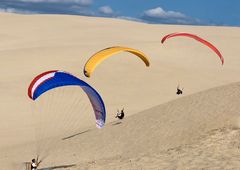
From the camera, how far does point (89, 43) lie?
52500mm

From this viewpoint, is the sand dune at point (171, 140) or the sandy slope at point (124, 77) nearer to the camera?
the sand dune at point (171, 140)

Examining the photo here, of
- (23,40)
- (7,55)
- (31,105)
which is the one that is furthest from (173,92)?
(23,40)

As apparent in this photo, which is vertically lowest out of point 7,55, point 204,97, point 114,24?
point 204,97

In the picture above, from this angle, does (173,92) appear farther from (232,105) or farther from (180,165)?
(180,165)

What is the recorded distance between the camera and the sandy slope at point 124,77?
1936cm

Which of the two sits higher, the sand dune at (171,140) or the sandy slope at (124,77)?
the sandy slope at (124,77)

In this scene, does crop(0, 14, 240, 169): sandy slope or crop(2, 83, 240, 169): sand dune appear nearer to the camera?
crop(2, 83, 240, 169): sand dune

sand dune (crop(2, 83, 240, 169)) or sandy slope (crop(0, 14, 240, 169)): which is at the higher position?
sandy slope (crop(0, 14, 240, 169))

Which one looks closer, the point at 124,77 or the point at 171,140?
the point at 171,140

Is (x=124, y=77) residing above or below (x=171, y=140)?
above

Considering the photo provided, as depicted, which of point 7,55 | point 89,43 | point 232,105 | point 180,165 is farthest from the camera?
Answer: point 89,43

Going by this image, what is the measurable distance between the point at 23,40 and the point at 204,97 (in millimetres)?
37040

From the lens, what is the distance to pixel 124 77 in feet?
121

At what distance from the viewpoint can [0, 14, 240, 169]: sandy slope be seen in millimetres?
19359
